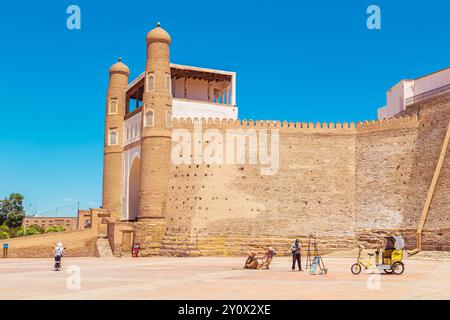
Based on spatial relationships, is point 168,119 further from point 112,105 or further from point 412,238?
point 412,238

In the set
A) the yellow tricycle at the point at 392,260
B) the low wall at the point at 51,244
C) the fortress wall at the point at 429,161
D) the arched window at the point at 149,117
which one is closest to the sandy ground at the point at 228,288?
the yellow tricycle at the point at 392,260

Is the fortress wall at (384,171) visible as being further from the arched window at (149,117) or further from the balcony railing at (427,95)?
the arched window at (149,117)

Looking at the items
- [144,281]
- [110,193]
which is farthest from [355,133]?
[144,281]

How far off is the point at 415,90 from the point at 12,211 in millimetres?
49321

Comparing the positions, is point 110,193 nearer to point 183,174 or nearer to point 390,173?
point 183,174

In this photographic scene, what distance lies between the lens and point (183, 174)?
36.8 meters

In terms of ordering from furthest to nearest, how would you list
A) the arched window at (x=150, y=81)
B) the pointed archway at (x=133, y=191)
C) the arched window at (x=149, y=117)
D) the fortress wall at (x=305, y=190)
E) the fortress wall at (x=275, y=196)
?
the pointed archway at (x=133, y=191) < the arched window at (x=150, y=81) < the arched window at (x=149, y=117) < the fortress wall at (x=275, y=196) < the fortress wall at (x=305, y=190)

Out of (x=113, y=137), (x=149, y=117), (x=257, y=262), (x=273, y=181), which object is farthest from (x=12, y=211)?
(x=257, y=262)

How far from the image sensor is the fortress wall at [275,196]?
35812 millimetres

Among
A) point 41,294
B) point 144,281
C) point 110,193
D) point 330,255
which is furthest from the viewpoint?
point 110,193

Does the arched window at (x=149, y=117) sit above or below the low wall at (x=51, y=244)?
above

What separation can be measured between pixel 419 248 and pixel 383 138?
8.33 meters

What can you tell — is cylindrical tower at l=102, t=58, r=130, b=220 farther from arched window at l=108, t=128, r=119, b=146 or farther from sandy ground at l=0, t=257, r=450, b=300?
sandy ground at l=0, t=257, r=450, b=300

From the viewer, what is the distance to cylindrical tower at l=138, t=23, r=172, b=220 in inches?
1454
